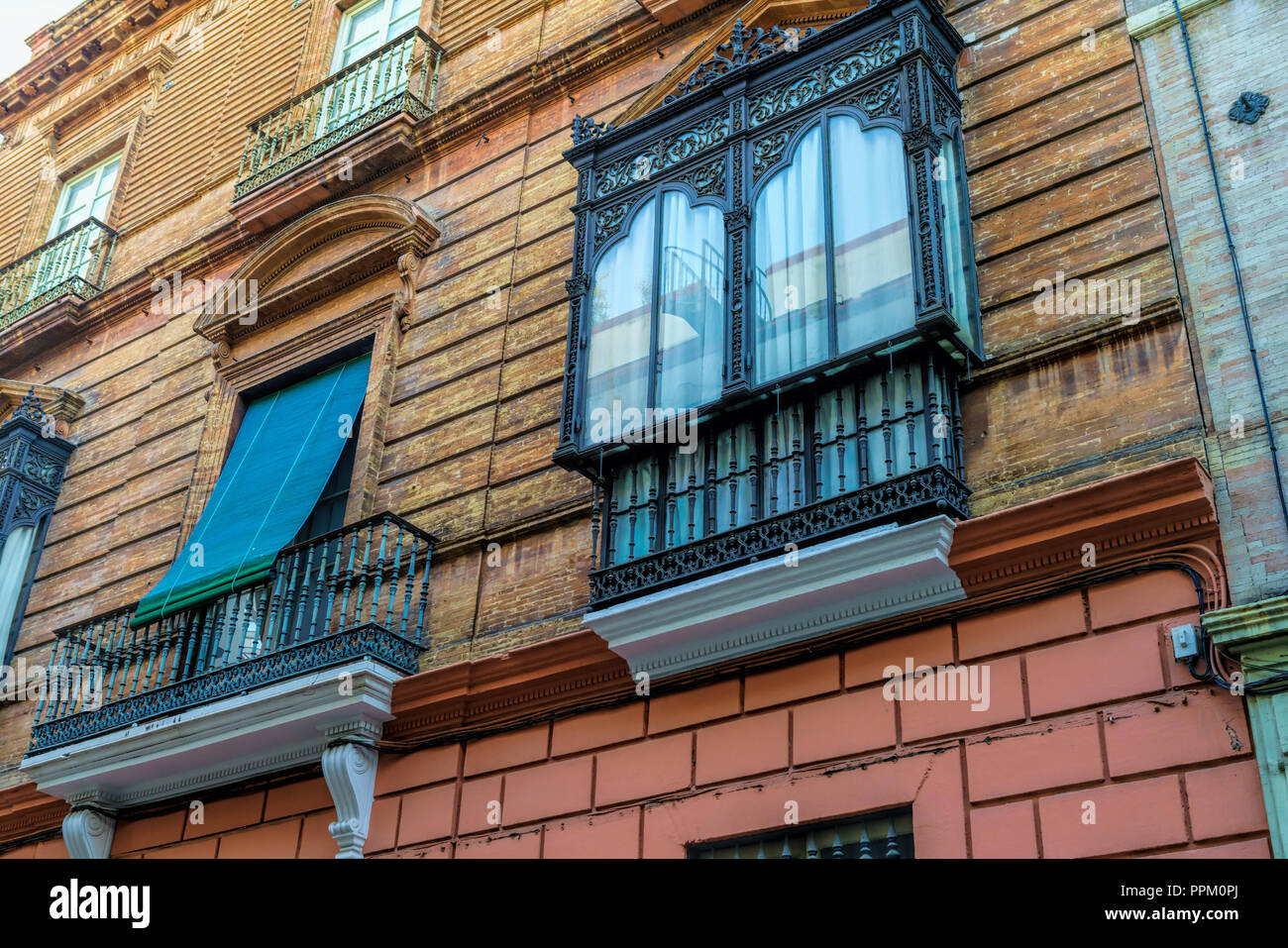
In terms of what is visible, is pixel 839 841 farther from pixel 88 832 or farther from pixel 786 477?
pixel 88 832

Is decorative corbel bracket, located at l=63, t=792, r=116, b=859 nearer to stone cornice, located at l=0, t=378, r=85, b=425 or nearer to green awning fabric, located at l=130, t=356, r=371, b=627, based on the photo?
green awning fabric, located at l=130, t=356, r=371, b=627

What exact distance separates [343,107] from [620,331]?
20.0 ft

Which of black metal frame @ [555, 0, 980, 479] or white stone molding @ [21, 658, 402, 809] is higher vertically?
black metal frame @ [555, 0, 980, 479]

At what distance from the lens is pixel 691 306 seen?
9.45 meters

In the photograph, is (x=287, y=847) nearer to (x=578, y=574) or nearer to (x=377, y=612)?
(x=377, y=612)

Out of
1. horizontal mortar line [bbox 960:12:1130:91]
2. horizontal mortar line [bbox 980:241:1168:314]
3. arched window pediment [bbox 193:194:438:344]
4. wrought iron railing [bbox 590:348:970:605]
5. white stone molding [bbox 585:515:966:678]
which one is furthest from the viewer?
arched window pediment [bbox 193:194:438:344]

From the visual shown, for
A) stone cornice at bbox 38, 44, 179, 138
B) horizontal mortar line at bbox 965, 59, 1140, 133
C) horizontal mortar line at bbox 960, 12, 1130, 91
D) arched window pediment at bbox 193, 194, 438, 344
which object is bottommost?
horizontal mortar line at bbox 965, 59, 1140, 133

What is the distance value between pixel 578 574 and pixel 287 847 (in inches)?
113

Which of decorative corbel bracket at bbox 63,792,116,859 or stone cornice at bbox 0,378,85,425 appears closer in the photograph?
decorative corbel bracket at bbox 63,792,116,859

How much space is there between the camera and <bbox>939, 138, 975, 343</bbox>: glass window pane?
834 centimetres

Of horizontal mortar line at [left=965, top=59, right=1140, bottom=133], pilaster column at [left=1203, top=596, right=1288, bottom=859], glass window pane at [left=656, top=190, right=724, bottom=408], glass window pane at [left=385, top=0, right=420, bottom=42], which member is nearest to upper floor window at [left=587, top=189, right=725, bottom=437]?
glass window pane at [left=656, top=190, right=724, bottom=408]

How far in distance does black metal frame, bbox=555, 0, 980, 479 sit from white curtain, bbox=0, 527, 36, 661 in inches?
284

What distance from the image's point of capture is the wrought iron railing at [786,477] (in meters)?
7.91

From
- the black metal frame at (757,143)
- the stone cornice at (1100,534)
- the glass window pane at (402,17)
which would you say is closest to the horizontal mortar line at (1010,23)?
the black metal frame at (757,143)
